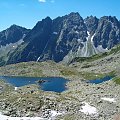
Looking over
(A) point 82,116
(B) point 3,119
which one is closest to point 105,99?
(A) point 82,116

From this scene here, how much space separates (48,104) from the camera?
83.3m

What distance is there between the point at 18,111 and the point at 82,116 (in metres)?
15.1

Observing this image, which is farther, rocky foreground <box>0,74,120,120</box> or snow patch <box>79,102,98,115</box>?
snow patch <box>79,102,98,115</box>

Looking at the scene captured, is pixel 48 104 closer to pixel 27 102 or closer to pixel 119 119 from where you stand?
pixel 27 102

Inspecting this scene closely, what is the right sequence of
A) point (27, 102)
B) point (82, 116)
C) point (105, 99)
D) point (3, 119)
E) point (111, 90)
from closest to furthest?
1. point (3, 119)
2. point (82, 116)
3. point (27, 102)
4. point (105, 99)
5. point (111, 90)

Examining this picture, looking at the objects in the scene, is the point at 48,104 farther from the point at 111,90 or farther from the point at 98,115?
the point at 111,90

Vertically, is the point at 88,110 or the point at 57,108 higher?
the point at 57,108

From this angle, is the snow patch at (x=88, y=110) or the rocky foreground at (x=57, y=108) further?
the snow patch at (x=88, y=110)

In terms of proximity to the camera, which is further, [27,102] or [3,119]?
[27,102]

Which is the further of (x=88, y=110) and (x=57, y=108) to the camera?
(x=88, y=110)

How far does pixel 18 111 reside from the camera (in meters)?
77.5

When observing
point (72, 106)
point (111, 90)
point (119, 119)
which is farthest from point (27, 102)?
point (111, 90)

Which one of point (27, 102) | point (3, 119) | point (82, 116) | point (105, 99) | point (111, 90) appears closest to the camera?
point (3, 119)

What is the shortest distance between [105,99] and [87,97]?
650cm
